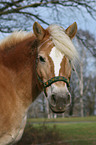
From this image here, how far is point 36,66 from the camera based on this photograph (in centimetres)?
284

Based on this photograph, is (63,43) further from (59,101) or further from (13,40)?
(13,40)

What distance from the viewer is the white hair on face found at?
2674 millimetres

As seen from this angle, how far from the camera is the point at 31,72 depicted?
9.90 feet

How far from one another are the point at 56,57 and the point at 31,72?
0.60 metres

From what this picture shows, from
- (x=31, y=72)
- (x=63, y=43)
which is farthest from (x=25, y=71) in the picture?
(x=63, y=43)

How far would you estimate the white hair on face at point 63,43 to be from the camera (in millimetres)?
2674

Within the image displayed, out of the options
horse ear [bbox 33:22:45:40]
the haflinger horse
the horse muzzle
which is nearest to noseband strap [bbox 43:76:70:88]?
the haflinger horse

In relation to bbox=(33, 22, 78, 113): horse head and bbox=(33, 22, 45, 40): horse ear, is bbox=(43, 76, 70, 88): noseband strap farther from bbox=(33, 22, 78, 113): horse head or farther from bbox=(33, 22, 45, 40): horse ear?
bbox=(33, 22, 45, 40): horse ear

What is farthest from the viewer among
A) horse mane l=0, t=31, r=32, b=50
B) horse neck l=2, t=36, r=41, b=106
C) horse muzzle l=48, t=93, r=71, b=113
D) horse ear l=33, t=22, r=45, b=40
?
horse mane l=0, t=31, r=32, b=50

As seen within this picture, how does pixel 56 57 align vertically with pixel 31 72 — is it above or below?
above

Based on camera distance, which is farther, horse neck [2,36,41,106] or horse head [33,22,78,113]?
horse neck [2,36,41,106]

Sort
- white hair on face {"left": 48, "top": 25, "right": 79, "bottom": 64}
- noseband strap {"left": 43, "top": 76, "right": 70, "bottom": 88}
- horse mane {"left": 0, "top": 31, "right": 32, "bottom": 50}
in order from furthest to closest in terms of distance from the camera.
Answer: horse mane {"left": 0, "top": 31, "right": 32, "bottom": 50} < white hair on face {"left": 48, "top": 25, "right": 79, "bottom": 64} < noseband strap {"left": 43, "top": 76, "right": 70, "bottom": 88}

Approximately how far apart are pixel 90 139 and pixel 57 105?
8041mm

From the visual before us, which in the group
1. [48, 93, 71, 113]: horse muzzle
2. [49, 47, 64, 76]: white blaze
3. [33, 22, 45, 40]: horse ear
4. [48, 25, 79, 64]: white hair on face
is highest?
[33, 22, 45, 40]: horse ear
